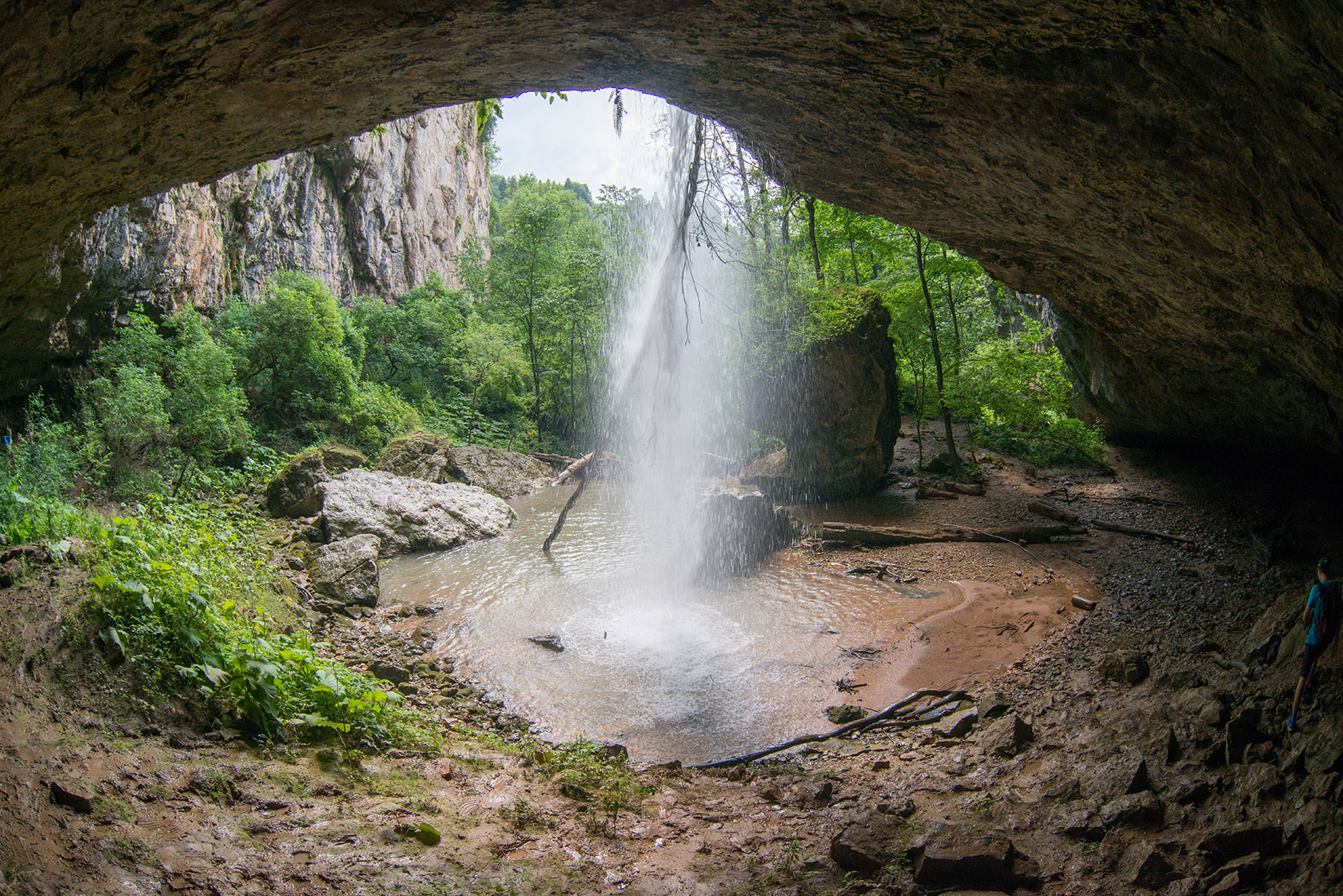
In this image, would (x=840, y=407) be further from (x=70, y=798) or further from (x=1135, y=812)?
(x=70, y=798)

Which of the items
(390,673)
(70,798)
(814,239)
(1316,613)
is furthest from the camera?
(814,239)

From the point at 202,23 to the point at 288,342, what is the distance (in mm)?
17033

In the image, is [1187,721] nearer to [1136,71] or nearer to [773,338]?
[1136,71]

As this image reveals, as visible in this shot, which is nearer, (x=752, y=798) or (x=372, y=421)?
(x=752, y=798)

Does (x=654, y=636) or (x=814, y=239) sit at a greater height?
(x=814, y=239)

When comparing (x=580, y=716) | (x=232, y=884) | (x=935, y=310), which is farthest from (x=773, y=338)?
(x=232, y=884)

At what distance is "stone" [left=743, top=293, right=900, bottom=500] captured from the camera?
13.9 m

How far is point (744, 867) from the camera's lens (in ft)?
11.7

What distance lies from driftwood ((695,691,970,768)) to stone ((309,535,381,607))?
5.92 metres

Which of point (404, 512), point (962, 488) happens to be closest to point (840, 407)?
point (962, 488)

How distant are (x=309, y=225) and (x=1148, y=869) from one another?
2719cm

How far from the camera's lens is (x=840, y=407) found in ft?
46.1

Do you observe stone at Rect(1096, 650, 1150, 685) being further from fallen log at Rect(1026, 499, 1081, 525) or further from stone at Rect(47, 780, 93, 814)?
stone at Rect(47, 780, 93, 814)

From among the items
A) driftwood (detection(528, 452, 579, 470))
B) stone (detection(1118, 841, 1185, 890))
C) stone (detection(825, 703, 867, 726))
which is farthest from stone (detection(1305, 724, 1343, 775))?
driftwood (detection(528, 452, 579, 470))
